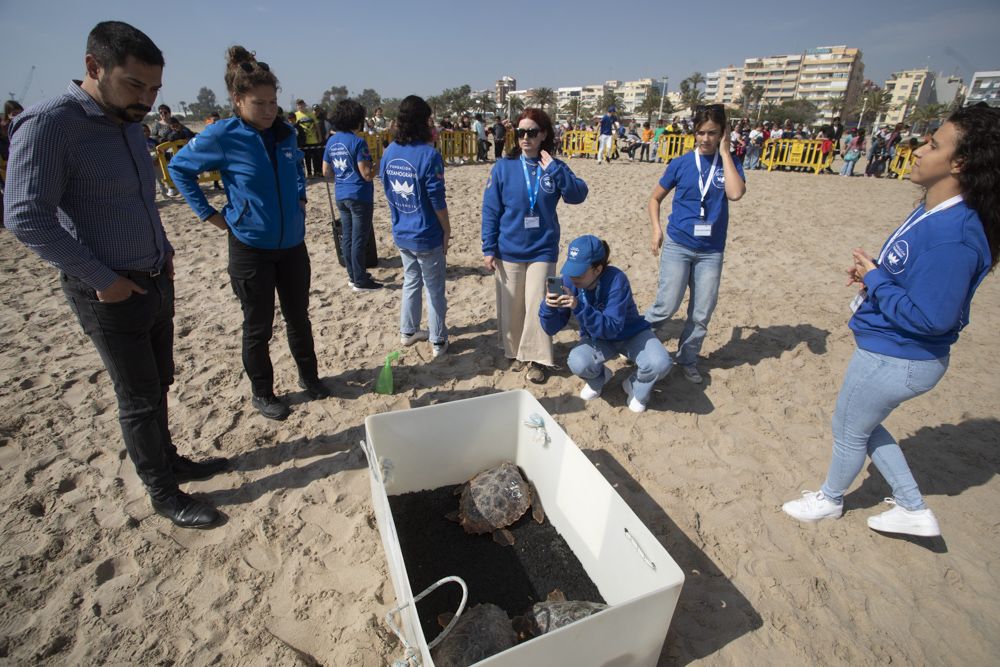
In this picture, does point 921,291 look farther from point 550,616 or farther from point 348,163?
point 348,163

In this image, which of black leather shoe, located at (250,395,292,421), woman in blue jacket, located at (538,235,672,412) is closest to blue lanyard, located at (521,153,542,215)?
woman in blue jacket, located at (538,235,672,412)

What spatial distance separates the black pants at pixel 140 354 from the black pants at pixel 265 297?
457 millimetres

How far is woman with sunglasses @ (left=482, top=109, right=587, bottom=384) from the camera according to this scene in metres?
3.25

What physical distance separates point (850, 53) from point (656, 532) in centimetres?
14925

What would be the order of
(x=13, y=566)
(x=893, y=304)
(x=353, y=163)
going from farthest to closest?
(x=353, y=163) < (x=13, y=566) < (x=893, y=304)

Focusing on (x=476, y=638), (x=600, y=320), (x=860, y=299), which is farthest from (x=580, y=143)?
(x=476, y=638)

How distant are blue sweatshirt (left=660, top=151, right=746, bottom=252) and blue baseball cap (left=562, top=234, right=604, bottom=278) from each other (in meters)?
0.81

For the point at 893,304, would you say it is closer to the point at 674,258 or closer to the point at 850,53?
the point at 674,258

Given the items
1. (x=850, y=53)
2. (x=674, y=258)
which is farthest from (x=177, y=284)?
(x=850, y=53)

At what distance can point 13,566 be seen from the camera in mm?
2291

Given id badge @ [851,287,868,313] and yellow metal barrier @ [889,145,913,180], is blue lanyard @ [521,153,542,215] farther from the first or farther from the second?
yellow metal barrier @ [889,145,913,180]

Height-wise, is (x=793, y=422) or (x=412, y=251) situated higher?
(x=412, y=251)

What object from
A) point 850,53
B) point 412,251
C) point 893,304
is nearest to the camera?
point 893,304

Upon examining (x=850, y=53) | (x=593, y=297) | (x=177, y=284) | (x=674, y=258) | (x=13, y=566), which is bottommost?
(x=13, y=566)
